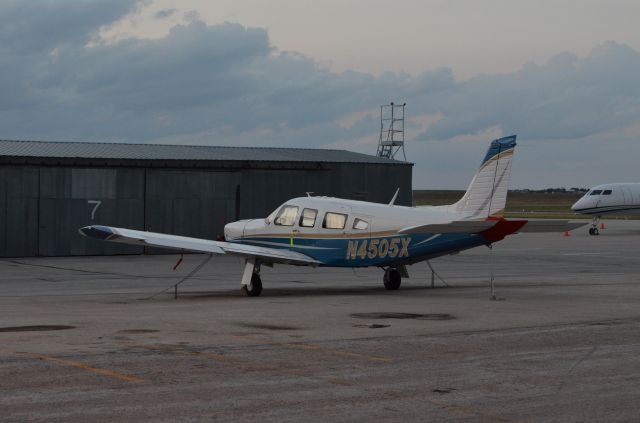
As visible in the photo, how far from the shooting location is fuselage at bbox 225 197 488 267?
2442 cm

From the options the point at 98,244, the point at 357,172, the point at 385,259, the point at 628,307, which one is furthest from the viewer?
the point at 357,172

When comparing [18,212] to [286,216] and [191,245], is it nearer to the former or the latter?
[286,216]

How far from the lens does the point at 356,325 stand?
1802cm

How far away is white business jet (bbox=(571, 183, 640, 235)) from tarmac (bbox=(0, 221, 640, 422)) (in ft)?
117

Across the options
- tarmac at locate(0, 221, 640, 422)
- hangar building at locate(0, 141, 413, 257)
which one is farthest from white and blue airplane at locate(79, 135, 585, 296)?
hangar building at locate(0, 141, 413, 257)

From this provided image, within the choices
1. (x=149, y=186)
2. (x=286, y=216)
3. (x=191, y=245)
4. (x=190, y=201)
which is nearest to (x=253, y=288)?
(x=191, y=245)

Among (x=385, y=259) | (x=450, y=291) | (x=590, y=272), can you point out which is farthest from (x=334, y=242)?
(x=590, y=272)

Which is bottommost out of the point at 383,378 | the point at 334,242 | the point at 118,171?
the point at 383,378

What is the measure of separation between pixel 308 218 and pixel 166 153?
23.7 m

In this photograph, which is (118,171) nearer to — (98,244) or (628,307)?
(98,244)

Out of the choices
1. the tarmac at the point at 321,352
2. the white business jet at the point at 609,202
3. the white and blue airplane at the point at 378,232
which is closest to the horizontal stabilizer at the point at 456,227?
the white and blue airplane at the point at 378,232

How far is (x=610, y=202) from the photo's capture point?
6353cm

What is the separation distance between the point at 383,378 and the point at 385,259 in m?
12.5

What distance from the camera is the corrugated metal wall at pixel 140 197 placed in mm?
42594
